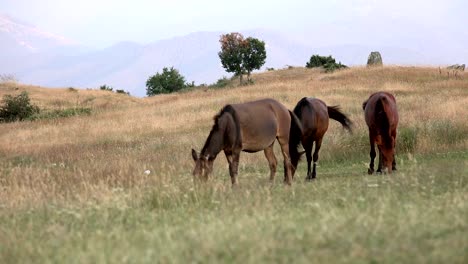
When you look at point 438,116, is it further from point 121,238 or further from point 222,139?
point 121,238

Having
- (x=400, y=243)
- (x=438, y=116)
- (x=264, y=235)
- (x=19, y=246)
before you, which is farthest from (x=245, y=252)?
(x=438, y=116)

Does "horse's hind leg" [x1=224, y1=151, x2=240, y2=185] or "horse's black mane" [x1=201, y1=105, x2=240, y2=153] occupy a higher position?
"horse's black mane" [x1=201, y1=105, x2=240, y2=153]

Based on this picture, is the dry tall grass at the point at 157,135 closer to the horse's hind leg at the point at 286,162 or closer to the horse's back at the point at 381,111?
the horse's hind leg at the point at 286,162

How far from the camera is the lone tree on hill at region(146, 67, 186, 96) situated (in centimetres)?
7519

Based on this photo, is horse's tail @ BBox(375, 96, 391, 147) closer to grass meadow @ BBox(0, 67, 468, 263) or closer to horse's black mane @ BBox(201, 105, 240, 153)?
grass meadow @ BBox(0, 67, 468, 263)

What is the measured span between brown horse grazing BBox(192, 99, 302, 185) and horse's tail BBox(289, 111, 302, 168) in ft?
0.91

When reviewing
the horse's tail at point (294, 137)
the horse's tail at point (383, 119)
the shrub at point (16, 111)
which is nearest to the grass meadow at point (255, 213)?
the horse's tail at point (294, 137)

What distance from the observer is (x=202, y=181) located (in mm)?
9117

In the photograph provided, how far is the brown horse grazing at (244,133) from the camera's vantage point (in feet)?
33.6

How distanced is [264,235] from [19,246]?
2.59 m

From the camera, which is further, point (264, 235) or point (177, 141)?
point (177, 141)

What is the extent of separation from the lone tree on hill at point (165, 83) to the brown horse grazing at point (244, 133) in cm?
6425

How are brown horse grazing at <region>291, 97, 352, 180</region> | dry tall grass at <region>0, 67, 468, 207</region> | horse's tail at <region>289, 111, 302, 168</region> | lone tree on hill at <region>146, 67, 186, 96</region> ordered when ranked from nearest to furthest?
dry tall grass at <region>0, 67, 468, 207</region>, horse's tail at <region>289, 111, 302, 168</region>, brown horse grazing at <region>291, 97, 352, 180</region>, lone tree on hill at <region>146, 67, 186, 96</region>

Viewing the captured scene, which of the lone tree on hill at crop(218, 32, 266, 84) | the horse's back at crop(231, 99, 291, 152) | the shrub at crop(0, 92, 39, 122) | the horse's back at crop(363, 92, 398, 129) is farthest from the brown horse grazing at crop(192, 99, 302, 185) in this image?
the lone tree on hill at crop(218, 32, 266, 84)
